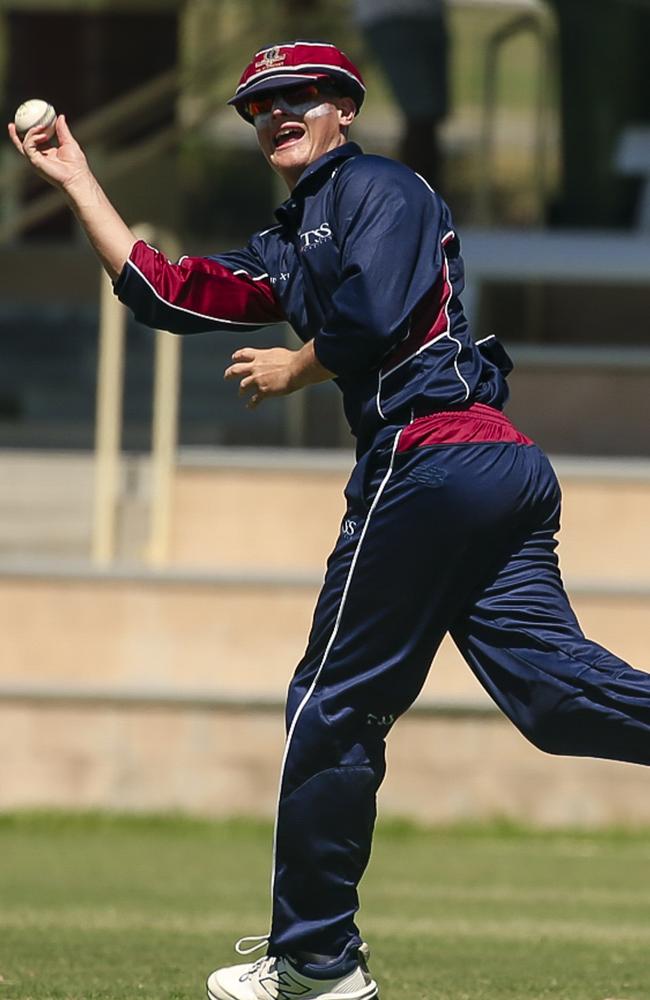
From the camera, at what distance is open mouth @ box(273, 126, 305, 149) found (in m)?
5.09

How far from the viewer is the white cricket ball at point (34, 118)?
506 centimetres

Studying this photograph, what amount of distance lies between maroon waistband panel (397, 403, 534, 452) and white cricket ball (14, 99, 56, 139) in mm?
1216

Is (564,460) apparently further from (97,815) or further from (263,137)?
(263,137)

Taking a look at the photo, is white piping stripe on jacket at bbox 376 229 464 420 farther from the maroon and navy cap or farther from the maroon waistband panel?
the maroon and navy cap

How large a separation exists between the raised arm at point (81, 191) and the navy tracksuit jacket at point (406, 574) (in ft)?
0.24

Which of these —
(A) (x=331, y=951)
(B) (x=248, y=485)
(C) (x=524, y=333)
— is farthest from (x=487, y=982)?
(C) (x=524, y=333)

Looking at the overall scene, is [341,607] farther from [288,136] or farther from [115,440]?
[115,440]

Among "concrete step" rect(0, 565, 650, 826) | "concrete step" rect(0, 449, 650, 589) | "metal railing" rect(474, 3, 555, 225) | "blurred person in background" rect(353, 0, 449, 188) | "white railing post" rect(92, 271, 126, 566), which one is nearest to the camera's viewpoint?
"concrete step" rect(0, 565, 650, 826)

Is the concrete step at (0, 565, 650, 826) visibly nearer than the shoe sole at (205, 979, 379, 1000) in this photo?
No

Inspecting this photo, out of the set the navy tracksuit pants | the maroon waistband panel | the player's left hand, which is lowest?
the navy tracksuit pants

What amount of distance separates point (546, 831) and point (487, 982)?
759cm

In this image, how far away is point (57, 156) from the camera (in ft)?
16.8

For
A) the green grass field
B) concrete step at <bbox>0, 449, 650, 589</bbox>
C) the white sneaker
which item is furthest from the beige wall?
the white sneaker

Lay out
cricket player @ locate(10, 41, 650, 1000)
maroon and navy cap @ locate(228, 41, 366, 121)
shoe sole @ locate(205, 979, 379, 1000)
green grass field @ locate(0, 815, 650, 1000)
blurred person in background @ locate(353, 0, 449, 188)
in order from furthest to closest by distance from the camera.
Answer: blurred person in background @ locate(353, 0, 449, 188) < green grass field @ locate(0, 815, 650, 1000) < maroon and navy cap @ locate(228, 41, 366, 121) < shoe sole @ locate(205, 979, 379, 1000) < cricket player @ locate(10, 41, 650, 1000)
